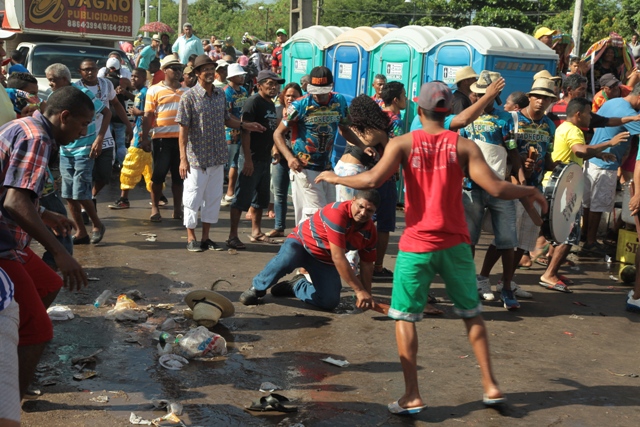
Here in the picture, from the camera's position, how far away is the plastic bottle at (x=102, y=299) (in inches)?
272

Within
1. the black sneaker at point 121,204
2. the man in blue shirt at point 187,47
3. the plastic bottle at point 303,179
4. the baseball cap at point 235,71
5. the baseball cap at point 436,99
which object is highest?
the man in blue shirt at point 187,47

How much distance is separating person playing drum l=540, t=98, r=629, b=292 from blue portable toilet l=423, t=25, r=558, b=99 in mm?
2559

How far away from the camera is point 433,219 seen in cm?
509

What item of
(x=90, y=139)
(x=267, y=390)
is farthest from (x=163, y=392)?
(x=90, y=139)

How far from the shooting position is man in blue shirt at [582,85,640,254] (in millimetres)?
9531

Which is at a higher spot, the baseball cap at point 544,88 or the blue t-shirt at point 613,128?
the baseball cap at point 544,88

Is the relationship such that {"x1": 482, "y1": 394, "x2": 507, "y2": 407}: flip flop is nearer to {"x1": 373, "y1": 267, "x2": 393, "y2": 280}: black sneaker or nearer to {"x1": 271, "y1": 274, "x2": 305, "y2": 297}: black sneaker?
{"x1": 271, "y1": 274, "x2": 305, "y2": 297}: black sneaker

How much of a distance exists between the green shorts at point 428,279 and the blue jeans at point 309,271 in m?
1.94

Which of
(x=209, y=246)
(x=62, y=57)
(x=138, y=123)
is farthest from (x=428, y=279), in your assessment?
(x=62, y=57)

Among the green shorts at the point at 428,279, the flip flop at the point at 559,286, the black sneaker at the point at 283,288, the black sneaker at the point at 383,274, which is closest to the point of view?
the green shorts at the point at 428,279

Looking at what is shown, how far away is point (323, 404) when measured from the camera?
518cm

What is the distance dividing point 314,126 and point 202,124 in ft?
4.43

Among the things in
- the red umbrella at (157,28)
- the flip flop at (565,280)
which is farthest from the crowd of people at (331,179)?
the red umbrella at (157,28)

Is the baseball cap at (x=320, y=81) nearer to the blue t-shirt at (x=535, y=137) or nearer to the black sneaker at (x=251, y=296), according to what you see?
the blue t-shirt at (x=535, y=137)
